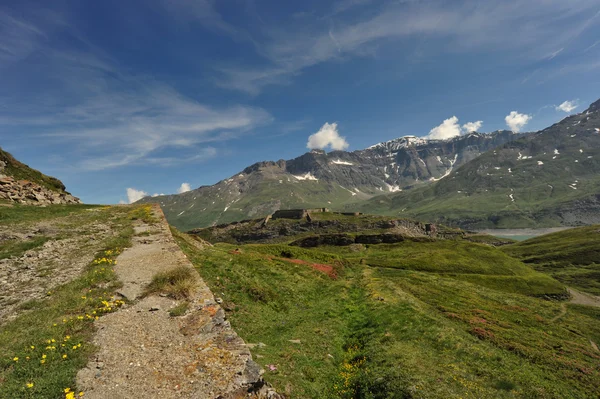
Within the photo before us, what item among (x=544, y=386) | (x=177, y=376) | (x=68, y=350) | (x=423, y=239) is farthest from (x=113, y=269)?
(x=423, y=239)

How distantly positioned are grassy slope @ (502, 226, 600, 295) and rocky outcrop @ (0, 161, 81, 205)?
168672mm

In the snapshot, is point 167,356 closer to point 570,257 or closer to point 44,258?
point 44,258

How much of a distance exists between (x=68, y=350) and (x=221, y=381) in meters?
7.27

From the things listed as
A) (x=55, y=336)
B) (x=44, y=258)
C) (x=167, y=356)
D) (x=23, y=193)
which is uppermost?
(x=23, y=193)

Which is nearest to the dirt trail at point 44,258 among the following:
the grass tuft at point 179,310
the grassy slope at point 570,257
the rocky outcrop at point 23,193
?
the grass tuft at point 179,310

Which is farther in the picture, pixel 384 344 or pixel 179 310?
pixel 384 344

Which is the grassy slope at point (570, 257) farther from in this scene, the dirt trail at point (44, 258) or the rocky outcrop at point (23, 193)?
the rocky outcrop at point (23, 193)

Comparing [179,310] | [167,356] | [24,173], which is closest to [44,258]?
[179,310]

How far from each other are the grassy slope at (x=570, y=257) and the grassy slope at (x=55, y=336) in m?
156

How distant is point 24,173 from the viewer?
2184 inches

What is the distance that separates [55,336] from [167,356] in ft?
18.4

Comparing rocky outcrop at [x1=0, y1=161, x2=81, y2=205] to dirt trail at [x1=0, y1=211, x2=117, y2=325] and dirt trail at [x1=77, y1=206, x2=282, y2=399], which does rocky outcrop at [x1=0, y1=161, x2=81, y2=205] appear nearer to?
dirt trail at [x1=0, y1=211, x2=117, y2=325]

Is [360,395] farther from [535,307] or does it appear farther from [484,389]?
[535,307]

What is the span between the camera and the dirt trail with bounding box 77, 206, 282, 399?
38.1ft
